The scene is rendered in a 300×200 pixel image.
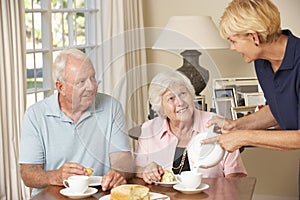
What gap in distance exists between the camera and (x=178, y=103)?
240cm

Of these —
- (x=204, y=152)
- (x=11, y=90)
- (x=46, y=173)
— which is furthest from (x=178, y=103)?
(x=11, y=90)

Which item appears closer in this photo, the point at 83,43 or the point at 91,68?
the point at 91,68

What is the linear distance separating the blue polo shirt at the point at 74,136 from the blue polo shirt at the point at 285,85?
1.88 feet

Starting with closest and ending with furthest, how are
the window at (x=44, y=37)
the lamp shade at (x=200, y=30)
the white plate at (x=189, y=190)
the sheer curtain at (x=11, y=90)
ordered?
the white plate at (x=189, y=190)
the sheer curtain at (x=11, y=90)
the window at (x=44, y=37)
the lamp shade at (x=200, y=30)

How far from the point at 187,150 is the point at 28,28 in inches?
63.6

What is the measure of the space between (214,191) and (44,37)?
1.81 meters

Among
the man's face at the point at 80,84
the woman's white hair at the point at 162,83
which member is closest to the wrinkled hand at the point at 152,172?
the woman's white hair at the point at 162,83

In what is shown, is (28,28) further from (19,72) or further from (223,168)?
(223,168)

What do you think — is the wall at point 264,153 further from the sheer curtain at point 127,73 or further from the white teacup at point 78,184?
the white teacup at point 78,184

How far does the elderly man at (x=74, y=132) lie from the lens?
8.33 feet

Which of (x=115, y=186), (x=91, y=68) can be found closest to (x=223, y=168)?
(x=115, y=186)

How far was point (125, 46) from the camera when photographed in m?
2.49

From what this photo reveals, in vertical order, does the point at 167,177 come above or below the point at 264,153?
above

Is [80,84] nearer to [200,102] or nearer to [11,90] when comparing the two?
[200,102]
